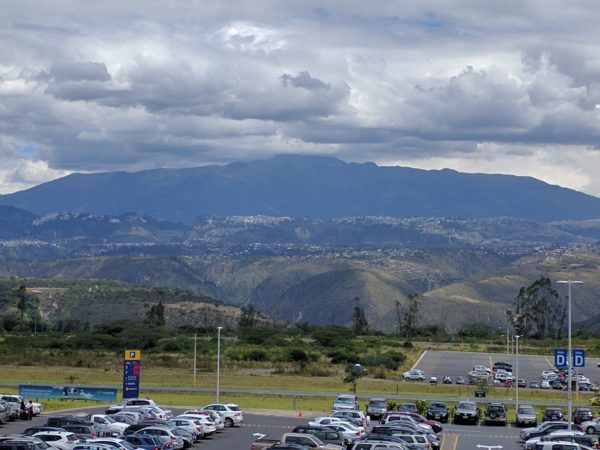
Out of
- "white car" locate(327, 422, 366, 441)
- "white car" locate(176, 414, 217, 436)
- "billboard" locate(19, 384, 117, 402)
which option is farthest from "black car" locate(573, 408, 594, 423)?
"billboard" locate(19, 384, 117, 402)

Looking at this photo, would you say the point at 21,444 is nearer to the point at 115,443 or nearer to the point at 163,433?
the point at 115,443

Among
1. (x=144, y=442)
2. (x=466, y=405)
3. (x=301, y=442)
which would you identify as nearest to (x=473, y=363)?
(x=466, y=405)

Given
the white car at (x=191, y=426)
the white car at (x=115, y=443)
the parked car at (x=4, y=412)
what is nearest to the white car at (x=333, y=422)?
the white car at (x=191, y=426)

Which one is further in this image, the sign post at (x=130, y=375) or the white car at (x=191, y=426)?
the sign post at (x=130, y=375)

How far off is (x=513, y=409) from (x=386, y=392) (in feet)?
49.1

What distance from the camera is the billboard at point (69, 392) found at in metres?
77.6

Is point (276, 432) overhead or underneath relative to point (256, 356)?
underneath

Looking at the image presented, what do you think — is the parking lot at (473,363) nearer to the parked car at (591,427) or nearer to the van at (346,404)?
the van at (346,404)

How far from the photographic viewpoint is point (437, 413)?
67625 millimetres

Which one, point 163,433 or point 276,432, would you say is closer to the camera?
point 163,433

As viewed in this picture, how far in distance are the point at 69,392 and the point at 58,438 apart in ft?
106

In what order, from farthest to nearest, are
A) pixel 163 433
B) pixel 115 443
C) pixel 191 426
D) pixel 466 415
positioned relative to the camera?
pixel 466 415 < pixel 191 426 < pixel 163 433 < pixel 115 443

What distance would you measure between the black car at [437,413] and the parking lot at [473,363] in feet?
119

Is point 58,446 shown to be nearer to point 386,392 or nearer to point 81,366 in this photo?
point 386,392
